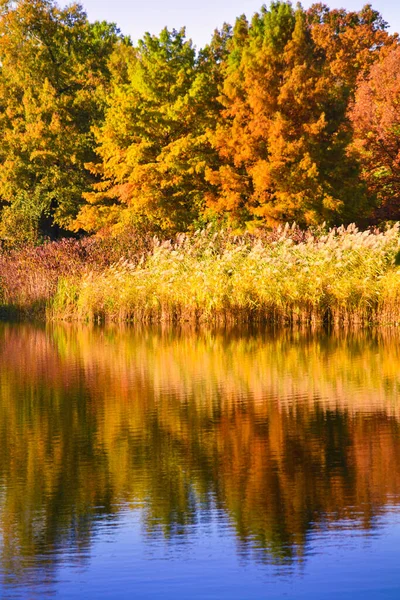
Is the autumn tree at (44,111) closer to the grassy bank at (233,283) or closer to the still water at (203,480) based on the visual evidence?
the grassy bank at (233,283)

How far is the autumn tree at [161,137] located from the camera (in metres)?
34.8

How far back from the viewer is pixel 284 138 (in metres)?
32.9

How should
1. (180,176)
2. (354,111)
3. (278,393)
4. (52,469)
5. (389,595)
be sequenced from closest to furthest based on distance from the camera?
(389,595) < (52,469) < (278,393) < (180,176) < (354,111)

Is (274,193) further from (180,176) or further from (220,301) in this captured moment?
(220,301)

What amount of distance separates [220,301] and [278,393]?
37.1 ft

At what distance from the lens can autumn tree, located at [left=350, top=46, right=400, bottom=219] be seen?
37.1 m

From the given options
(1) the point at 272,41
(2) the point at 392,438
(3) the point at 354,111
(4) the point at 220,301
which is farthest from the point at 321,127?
(2) the point at 392,438

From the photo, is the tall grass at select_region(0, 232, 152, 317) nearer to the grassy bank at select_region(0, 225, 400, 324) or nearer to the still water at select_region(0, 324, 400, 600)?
the grassy bank at select_region(0, 225, 400, 324)

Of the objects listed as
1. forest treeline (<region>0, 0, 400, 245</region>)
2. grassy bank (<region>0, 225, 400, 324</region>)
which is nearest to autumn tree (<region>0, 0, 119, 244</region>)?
forest treeline (<region>0, 0, 400, 245</region>)

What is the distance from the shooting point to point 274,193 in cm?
3353

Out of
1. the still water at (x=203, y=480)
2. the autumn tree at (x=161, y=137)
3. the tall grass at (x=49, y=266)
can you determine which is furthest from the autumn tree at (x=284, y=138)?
the still water at (x=203, y=480)

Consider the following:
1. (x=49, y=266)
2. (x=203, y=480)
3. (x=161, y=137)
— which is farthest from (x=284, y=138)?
(x=203, y=480)

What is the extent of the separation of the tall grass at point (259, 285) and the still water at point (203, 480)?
23.3ft

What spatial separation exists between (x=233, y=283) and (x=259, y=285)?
0.60 metres
